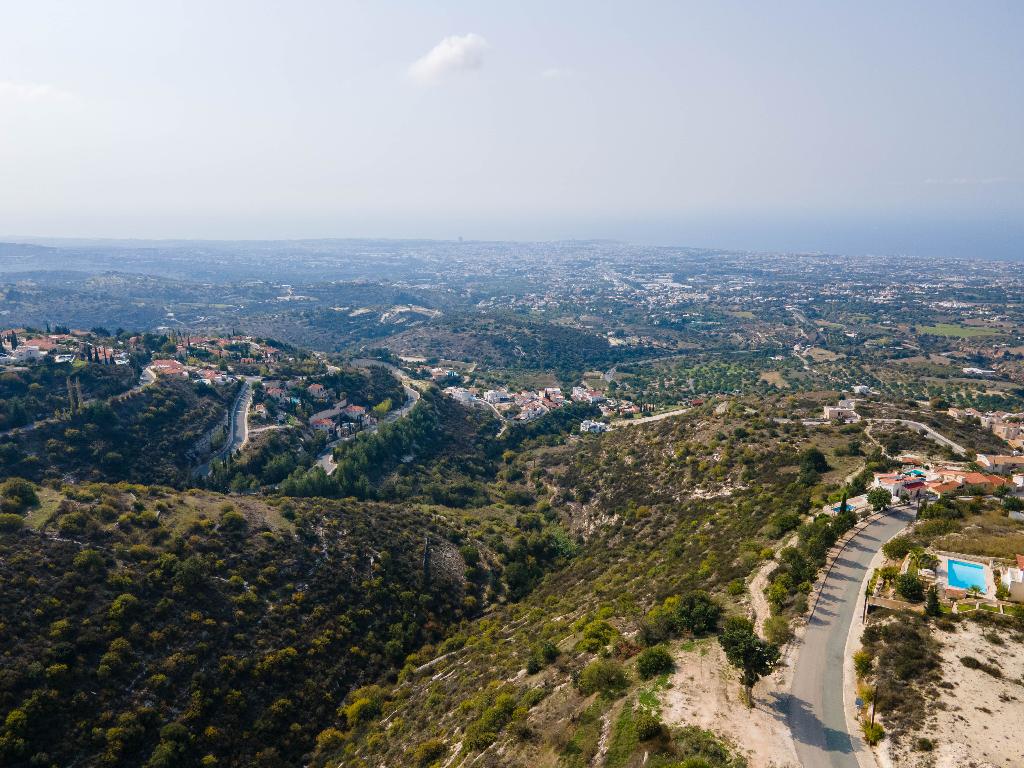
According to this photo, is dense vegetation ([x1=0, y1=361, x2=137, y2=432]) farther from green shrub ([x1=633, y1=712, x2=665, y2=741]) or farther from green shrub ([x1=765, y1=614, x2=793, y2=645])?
green shrub ([x1=765, y1=614, x2=793, y2=645])

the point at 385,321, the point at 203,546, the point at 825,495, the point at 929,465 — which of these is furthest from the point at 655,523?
the point at 385,321

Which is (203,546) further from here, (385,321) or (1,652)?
(385,321)

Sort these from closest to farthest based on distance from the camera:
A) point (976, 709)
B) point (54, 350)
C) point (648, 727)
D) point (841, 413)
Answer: point (976, 709)
point (648, 727)
point (841, 413)
point (54, 350)

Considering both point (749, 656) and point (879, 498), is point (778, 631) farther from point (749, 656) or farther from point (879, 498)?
point (879, 498)

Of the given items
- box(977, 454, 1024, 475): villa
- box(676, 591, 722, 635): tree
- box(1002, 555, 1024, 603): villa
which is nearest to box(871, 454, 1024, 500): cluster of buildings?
box(977, 454, 1024, 475): villa

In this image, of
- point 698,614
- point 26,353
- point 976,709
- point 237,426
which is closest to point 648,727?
point 698,614

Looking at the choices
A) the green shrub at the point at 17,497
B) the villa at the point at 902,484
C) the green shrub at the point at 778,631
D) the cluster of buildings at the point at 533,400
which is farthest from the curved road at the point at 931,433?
the green shrub at the point at 17,497
